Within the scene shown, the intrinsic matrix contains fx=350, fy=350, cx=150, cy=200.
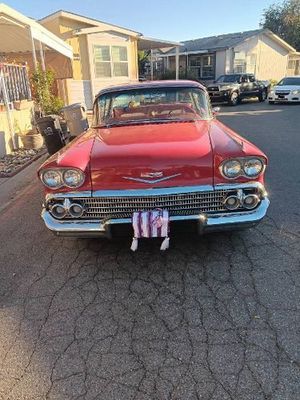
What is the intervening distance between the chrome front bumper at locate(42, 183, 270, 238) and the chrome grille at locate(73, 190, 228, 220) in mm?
53

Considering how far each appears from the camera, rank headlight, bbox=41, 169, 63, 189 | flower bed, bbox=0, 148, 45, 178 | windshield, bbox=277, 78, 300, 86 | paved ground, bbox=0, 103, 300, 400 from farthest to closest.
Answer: windshield, bbox=277, 78, 300, 86 → flower bed, bbox=0, 148, 45, 178 → headlight, bbox=41, 169, 63, 189 → paved ground, bbox=0, 103, 300, 400

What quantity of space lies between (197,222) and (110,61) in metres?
16.6

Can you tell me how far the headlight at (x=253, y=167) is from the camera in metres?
3.04

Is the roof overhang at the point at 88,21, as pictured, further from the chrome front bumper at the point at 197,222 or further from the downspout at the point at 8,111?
the chrome front bumper at the point at 197,222

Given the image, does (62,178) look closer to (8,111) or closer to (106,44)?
(8,111)

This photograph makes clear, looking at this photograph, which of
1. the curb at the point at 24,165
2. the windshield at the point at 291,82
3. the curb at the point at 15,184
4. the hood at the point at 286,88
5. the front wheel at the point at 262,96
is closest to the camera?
the curb at the point at 15,184

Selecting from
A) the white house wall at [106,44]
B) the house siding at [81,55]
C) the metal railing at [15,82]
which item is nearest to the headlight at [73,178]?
the metal railing at [15,82]

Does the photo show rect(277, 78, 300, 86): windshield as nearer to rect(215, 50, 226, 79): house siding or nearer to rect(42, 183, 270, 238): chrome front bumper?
rect(215, 50, 226, 79): house siding

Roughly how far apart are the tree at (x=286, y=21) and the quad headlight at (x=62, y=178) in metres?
48.7

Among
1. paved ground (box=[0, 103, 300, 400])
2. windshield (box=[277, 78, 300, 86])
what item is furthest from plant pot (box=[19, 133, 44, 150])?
windshield (box=[277, 78, 300, 86])

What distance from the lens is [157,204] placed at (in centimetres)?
303

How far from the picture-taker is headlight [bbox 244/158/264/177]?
9.98ft

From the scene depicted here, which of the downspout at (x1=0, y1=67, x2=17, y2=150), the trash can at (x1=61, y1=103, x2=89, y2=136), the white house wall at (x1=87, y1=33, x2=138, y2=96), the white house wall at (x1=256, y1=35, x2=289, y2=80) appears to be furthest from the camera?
the white house wall at (x1=256, y1=35, x2=289, y2=80)

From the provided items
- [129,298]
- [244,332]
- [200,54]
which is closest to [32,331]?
[129,298]
